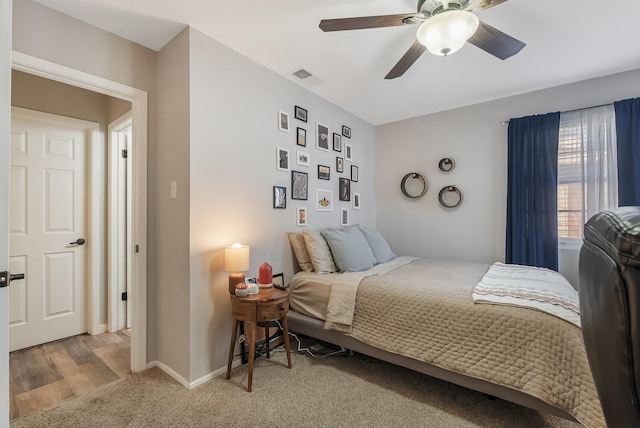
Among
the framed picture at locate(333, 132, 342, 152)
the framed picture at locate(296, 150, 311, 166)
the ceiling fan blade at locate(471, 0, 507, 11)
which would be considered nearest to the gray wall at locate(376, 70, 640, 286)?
the framed picture at locate(333, 132, 342, 152)

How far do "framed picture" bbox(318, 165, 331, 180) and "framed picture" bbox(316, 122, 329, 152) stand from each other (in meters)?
0.21

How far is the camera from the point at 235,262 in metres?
2.04

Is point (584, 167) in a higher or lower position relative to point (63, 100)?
lower

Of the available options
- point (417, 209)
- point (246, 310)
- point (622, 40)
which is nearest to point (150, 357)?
point (246, 310)

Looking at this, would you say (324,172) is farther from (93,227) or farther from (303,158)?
Answer: (93,227)

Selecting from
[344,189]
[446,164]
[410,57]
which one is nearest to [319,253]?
[344,189]

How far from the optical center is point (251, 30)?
2.05 meters

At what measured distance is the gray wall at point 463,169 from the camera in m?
2.89

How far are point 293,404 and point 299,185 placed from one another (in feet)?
6.03

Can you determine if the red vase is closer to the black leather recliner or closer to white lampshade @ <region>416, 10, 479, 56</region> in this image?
white lampshade @ <region>416, 10, 479, 56</region>

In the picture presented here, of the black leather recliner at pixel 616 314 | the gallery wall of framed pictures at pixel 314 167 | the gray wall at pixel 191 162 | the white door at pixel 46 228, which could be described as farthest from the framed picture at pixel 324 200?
the black leather recliner at pixel 616 314

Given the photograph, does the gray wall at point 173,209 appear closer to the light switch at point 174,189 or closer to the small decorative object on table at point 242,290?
the light switch at point 174,189

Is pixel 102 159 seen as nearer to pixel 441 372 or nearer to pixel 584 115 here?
pixel 441 372

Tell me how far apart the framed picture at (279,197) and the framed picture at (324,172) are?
0.58 meters
